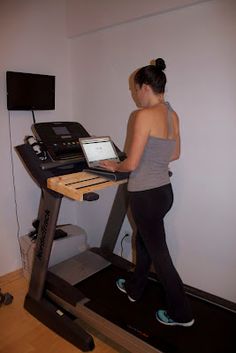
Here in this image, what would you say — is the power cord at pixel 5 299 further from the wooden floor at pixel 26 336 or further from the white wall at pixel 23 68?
the white wall at pixel 23 68

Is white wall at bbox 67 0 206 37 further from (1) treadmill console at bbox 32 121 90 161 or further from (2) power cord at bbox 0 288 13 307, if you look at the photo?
(2) power cord at bbox 0 288 13 307

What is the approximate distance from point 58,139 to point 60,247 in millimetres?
914

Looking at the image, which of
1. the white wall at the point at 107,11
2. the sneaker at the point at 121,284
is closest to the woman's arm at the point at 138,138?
the white wall at the point at 107,11

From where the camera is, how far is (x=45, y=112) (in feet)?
9.14

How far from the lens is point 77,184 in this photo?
179 cm

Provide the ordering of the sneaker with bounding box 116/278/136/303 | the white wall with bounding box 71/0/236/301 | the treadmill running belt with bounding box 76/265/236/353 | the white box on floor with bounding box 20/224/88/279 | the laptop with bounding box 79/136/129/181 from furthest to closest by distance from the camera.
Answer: the white box on floor with bounding box 20/224/88/279, the sneaker with bounding box 116/278/136/303, the white wall with bounding box 71/0/236/301, the laptop with bounding box 79/136/129/181, the treadmill running belt with bounding box 76/265/236/353

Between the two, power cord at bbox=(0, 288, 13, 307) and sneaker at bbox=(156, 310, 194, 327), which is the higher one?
sneaker at bbox=(156, 310, 194, 327)

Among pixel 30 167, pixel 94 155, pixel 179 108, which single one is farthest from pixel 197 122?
pixel 30 167

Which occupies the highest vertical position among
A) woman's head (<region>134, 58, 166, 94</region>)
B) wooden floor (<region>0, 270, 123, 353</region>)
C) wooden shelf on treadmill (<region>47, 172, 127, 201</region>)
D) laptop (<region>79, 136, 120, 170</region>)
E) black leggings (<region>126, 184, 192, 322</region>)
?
woman's head (<region>134, 58, 166, 94</region>)

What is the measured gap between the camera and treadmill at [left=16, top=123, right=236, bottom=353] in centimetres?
178

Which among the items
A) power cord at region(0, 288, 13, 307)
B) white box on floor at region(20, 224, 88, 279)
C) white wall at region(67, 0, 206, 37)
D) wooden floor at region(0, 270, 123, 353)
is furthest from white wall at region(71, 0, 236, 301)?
power cord at region(0, 288, 13, 307)

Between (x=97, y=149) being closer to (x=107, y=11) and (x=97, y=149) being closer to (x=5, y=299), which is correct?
(x=107, y=11)

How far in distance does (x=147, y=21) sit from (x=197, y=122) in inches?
33.6

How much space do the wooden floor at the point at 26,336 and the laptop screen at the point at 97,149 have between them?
3.84ft
